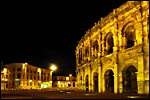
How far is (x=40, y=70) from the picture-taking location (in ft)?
274

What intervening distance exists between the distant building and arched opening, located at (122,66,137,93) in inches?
3113

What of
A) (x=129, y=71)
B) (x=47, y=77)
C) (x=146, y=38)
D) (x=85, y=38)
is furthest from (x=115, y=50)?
(x=47, y=77)

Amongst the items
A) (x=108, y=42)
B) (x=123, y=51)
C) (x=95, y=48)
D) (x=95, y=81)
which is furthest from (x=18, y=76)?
(x=123, y=51)

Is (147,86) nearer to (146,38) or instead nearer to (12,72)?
(146,38)

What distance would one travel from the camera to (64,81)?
103750 mm

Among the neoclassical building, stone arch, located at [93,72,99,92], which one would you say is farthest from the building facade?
the neoclassical building

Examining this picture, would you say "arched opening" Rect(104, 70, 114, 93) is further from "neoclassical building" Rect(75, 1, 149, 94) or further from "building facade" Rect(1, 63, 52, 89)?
"building facade" Rect(1, 63, 52, 89)

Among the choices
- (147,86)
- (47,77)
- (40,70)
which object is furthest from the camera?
(47,77)

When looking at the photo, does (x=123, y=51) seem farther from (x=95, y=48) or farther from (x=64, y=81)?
(x=64, y=81)

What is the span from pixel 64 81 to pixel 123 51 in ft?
273

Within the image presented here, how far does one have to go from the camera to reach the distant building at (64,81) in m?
103

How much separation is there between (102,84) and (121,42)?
22.1 ft

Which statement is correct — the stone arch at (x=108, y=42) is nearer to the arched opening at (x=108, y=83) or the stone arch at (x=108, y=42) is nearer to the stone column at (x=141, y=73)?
the arched opening at (x=108, y=83)

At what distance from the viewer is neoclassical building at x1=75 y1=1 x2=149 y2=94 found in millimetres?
19938
